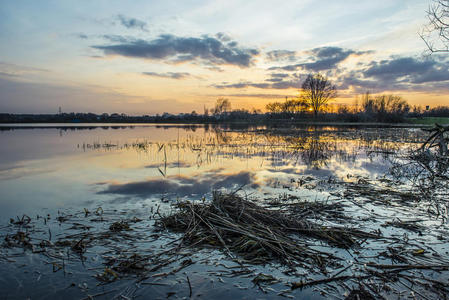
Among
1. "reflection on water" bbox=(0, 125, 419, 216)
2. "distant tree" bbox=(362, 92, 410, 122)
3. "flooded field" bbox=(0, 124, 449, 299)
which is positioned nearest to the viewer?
"flooded field" bbox=(0, 124, 449, 299)

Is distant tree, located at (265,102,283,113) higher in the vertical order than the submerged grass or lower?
higher

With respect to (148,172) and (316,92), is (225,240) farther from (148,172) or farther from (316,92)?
(316,92)

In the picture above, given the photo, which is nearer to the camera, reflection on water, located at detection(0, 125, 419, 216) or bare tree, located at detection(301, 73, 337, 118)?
reflection on water, located at detection(0, 125, 419, 216)

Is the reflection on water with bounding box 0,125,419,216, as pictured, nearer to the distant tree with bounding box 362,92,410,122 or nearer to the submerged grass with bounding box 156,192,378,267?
the submerged grass with bounding box 156,192,378,267

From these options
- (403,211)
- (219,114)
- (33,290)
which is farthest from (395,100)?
(33,290)

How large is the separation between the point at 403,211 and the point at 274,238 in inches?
152

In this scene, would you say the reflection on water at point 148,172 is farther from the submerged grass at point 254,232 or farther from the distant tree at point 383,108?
the distant tree at point 383,108

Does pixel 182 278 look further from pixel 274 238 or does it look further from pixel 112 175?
pixel 112 175

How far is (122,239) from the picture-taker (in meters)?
4.85

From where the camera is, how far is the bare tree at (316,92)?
217ft

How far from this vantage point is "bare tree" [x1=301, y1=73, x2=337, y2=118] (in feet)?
217

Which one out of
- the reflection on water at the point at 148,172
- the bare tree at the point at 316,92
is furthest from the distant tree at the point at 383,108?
the reflection on water at the point at 148,172

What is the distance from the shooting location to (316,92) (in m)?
67.3

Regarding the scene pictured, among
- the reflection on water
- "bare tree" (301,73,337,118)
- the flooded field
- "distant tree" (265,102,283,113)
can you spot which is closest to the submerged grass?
the flooded field
